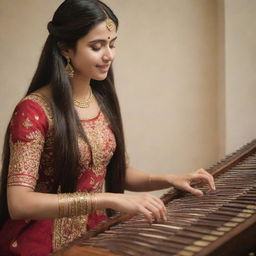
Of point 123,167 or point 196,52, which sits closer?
point 123,167

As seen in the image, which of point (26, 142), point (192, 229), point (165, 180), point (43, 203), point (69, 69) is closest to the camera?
point (192, 229)

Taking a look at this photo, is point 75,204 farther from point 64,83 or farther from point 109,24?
point 109,24

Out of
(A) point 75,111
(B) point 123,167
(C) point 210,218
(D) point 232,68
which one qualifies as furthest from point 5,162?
(D) point 232,68

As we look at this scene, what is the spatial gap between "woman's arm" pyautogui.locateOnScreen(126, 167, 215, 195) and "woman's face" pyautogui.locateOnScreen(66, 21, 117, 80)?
53 centimetres

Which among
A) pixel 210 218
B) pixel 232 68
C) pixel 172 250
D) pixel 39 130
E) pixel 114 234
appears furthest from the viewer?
pixel 232 68

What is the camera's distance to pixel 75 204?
4.83ft

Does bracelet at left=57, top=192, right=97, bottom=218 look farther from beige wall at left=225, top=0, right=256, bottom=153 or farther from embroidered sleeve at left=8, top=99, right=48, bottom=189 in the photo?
beige wall at left=225, top=0, right=256, bottom=153

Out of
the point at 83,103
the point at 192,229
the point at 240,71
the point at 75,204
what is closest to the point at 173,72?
the point at 240,71

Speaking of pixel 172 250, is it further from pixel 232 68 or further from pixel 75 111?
pixel 232 68

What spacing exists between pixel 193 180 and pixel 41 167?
0.63 meters

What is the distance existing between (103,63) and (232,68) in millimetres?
1346

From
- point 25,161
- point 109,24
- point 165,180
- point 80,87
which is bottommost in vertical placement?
point 165,180

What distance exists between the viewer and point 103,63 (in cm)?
172

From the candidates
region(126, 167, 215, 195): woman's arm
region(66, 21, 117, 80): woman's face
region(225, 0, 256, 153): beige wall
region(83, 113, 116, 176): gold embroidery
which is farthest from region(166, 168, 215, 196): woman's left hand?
region(225, 0, 256, 153): beige wall
